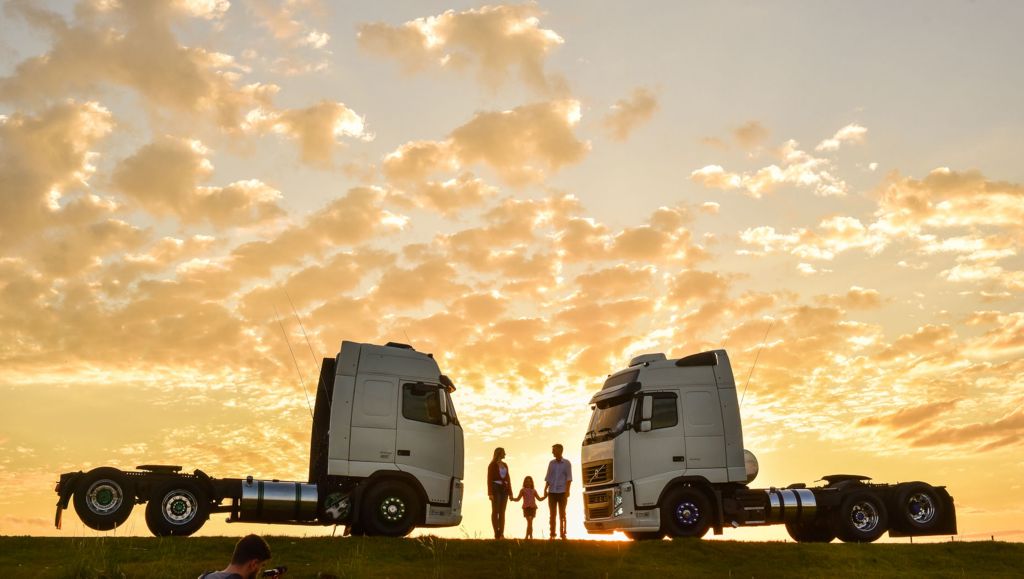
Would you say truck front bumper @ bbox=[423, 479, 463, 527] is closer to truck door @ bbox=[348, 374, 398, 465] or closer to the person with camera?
truck door @ bbox=[348, 374, 398, 465]

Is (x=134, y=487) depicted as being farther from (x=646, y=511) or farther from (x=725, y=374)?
(x=725, y=374)

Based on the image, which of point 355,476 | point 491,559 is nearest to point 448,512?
point 355,476

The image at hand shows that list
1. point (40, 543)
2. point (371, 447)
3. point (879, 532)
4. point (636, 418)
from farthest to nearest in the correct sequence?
point (879, 532) → point (636, 418) → point (371, 447) → point (40, 543)

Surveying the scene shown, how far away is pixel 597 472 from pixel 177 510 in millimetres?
8801

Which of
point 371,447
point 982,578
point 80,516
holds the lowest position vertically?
point 982,578

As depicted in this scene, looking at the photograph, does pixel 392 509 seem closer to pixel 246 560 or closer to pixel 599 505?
pixel 599 505

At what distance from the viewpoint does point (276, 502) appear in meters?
20.0

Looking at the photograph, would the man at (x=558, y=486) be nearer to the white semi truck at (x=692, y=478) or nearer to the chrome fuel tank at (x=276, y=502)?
the white semi truck at (x=692, y=478)

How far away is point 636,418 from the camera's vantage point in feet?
70.5

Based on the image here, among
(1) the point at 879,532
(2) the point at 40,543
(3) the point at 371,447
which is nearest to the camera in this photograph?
(2) the point at 40,543

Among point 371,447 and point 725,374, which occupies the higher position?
point 725,374

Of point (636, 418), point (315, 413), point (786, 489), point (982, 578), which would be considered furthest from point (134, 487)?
point (982, 578)

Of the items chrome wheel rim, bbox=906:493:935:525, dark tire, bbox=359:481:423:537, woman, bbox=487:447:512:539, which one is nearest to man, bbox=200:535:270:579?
dark tire, bbox=359:481:423:537

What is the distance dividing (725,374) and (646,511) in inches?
140
